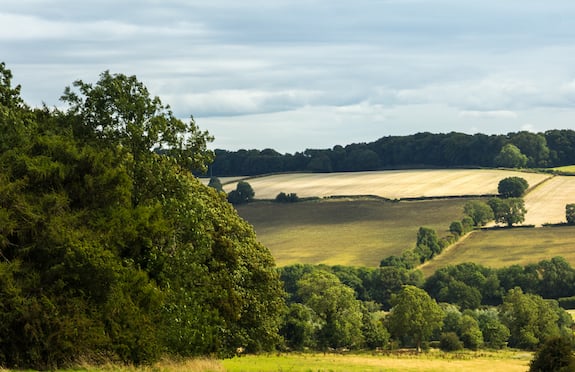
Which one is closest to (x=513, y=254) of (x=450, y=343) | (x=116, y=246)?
(x=450, y=343)

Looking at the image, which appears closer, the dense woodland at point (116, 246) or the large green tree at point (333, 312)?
the dense woodland at point (116, 246)

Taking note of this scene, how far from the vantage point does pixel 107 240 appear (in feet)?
138

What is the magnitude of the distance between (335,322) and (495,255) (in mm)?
85075

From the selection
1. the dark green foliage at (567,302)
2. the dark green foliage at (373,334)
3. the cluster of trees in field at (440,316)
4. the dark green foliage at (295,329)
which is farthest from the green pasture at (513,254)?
the dark green foliage at (295,329)

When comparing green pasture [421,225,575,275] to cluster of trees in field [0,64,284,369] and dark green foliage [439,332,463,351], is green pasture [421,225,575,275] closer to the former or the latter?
dark green foliage [439,332,463,351]

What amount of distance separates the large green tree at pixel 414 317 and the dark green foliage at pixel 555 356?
66.7m

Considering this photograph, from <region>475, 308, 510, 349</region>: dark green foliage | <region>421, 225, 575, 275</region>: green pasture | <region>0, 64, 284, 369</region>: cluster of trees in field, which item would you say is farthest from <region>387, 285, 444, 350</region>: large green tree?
<region>0, 64, 284, 369</region>: cluster of trees in field

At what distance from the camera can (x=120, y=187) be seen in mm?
43906

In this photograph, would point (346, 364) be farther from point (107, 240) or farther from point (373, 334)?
point (373, 334)

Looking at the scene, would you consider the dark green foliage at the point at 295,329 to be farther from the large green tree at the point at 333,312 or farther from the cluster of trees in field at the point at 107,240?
the cluster of trees in field at the point at 107,240

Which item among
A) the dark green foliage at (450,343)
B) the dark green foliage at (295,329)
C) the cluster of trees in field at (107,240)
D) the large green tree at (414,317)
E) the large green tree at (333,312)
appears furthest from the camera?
the large green tree at (414,317)

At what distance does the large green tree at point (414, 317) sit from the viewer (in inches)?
4921

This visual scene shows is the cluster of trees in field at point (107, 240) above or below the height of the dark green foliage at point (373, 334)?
above

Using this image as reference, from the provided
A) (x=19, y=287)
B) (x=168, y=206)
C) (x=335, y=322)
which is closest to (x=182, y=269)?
(x=168, y=206)
